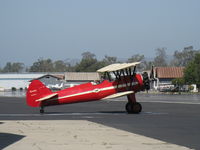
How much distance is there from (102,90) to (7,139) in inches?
537

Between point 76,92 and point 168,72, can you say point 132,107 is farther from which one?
point 168,72

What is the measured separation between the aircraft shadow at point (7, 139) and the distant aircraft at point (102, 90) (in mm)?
11263

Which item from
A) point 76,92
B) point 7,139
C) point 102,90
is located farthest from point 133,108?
point 7,139

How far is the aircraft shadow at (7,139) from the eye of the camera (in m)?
14.0

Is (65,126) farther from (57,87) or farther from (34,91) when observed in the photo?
(57,87)

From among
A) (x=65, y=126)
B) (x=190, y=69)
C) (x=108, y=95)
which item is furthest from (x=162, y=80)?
(x=65, y=126)

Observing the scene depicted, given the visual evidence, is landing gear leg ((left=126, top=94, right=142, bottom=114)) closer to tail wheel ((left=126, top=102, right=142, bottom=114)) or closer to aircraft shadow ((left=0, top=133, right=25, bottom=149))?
tail wheel ((left=126, top=102, right=142, bottom=114))

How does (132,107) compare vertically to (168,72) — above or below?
below

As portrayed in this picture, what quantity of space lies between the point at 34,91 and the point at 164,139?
13.4 m

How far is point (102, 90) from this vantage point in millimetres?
28422

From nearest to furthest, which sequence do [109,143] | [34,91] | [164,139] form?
[109,143] < [164,139] < [34,91]

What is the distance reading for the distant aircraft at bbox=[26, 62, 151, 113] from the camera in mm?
27781

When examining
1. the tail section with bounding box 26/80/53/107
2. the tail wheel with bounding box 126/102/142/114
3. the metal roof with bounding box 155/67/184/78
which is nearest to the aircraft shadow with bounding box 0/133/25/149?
the tail section with bounding box 26/80/53/107

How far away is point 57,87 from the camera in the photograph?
120m
